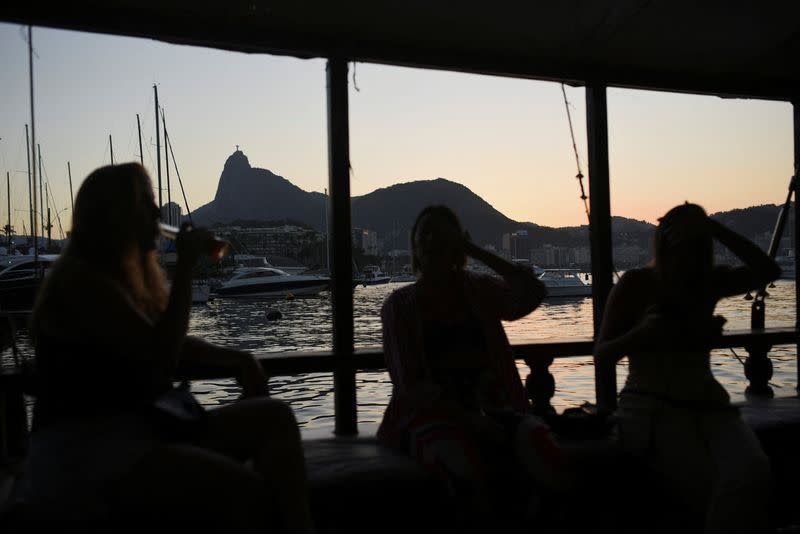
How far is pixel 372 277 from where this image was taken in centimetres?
7781

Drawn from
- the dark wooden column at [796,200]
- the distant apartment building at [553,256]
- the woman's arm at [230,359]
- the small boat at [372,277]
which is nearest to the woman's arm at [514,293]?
the woman's arm at [230,359]

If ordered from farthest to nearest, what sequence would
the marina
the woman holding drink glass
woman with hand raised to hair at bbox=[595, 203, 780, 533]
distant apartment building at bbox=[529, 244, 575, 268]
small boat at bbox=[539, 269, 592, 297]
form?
distant apartment building at bbox=[529, 244, 575, 268] < small boat at bbox=[539, 269, 592, 297] < the marina < woman with hand raised to hair at bbox=[595, 203, 780, 533] < the woman holding drink glass

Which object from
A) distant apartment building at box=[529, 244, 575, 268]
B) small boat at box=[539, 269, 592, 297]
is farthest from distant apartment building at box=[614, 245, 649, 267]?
distant apartment building at box=[529, 244, 575, 268]

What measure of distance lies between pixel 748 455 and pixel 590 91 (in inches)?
71.9

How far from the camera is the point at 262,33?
259cm

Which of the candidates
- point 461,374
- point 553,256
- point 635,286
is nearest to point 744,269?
point 635,286

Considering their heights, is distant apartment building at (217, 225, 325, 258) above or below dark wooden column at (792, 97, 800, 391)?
above

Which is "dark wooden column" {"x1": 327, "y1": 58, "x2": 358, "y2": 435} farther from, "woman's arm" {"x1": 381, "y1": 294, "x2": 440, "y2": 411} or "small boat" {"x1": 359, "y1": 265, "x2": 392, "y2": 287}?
"small boat" {"x1": 359, "y1": 265, "x2": 392, "y2": 287}

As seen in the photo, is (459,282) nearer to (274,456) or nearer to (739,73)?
(274,456)

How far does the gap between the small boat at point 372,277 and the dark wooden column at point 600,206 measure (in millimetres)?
70938

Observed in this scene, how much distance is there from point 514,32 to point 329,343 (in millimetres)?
24817

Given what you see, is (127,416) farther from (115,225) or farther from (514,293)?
(514,293)

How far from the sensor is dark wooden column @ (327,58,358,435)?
275 cm

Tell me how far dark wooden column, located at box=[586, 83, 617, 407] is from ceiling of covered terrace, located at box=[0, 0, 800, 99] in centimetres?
14
